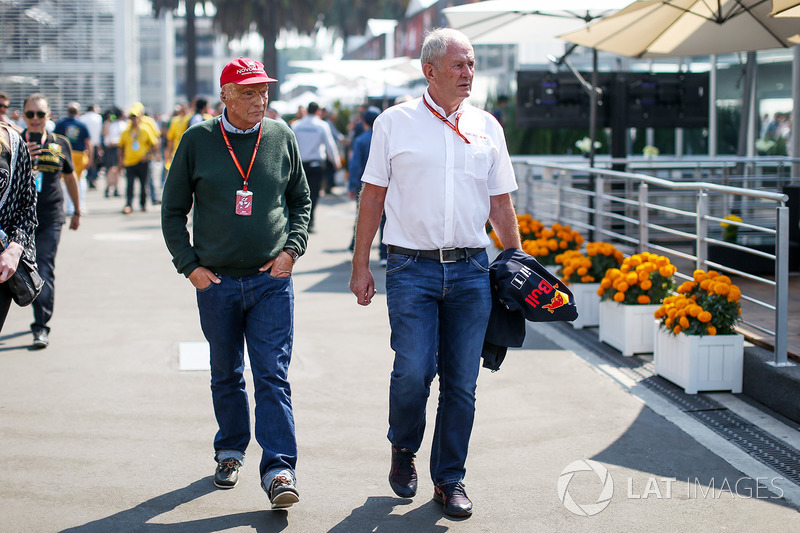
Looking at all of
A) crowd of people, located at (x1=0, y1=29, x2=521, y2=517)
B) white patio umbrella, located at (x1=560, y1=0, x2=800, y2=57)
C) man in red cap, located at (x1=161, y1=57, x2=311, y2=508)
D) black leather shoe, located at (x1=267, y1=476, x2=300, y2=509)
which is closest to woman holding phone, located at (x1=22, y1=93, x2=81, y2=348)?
crowd of people, located at (x1=0, y1=29, x2=521, y2=517)

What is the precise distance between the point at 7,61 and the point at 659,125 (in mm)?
34470

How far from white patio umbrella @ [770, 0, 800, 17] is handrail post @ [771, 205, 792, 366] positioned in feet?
4.94

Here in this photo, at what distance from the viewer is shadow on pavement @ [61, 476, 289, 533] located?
13.9ft

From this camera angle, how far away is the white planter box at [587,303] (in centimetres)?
867

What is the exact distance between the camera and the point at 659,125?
44.1 ft

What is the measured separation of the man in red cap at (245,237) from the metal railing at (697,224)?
9.95 feet

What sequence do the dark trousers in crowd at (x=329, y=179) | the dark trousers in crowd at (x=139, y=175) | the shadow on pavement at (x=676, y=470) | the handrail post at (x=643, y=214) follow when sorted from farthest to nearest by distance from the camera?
the dark trousers in crowd at (x=329, y=179) → the dark trousers in crowd at (x=139, y=175) → the handrail post at (x=643, y=214) → the shadow on pavement at (x=676, y=470)

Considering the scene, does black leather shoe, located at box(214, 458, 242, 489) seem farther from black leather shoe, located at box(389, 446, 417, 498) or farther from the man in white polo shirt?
the man in white polo shirt

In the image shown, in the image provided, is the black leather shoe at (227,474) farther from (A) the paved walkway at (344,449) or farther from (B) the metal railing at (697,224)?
(B) the metal railing at (697,224)

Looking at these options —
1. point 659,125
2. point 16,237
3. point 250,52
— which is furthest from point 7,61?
point 250,52

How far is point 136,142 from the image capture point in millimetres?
18031

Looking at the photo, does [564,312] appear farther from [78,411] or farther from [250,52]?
[250,52]

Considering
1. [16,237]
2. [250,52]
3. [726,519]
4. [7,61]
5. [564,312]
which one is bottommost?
[726,519]

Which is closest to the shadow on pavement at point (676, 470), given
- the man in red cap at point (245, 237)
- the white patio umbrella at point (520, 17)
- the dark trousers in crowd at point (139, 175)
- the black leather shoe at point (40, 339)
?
the man in red cap at point (245, 237)
